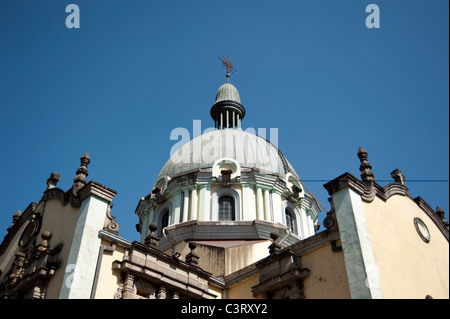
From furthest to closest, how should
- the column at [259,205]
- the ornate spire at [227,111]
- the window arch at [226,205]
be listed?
the ornate spire at [227,111] → the window arch at [226,205] → the column at [259,205]

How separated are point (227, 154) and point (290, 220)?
579 centimetres

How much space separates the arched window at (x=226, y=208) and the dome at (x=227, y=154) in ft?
8.31

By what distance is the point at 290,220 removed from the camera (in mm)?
29578

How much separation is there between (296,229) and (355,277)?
13.8 metres

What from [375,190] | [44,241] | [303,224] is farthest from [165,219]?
[375,190]

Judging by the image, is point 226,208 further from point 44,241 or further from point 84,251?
point 84,251

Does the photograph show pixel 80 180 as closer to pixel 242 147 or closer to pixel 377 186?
pixel 377 186

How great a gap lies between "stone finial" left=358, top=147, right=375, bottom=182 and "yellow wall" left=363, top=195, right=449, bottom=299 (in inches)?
35.6

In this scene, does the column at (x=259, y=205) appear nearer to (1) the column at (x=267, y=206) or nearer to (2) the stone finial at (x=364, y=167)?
(1) the column at (x=267, y=206)

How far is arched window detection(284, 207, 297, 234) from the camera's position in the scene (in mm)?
29172

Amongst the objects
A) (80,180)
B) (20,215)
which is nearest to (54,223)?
(80,180)

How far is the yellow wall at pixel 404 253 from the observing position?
1614 centimetres

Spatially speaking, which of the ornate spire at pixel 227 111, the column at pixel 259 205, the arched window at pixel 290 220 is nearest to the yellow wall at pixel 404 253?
the column at pixel 259 205
